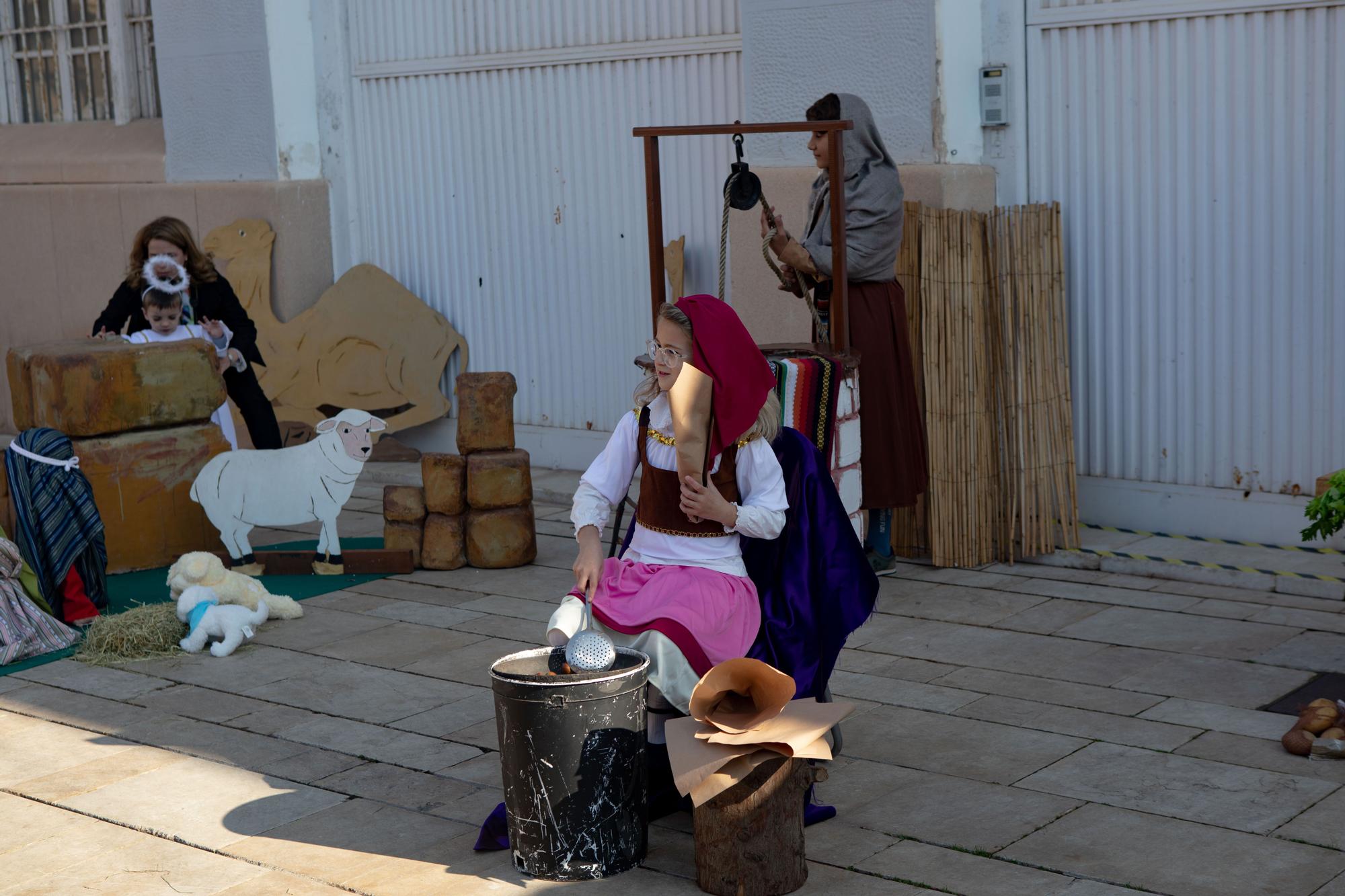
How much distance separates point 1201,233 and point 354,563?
4.26 metres

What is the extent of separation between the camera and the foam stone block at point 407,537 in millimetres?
7512

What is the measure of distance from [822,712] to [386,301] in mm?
6773

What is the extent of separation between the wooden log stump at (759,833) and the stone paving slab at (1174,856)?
597mm

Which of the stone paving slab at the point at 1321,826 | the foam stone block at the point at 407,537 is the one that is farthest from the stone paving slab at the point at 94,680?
the stone paving slab at the point at 1321,826

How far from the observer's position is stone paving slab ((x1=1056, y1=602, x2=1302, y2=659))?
18.8ft

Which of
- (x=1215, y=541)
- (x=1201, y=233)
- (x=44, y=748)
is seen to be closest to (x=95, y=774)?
(x=44, y=748)

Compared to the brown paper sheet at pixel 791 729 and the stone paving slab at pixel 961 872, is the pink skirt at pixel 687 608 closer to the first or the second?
the brown paper sheet at pixel 791 729

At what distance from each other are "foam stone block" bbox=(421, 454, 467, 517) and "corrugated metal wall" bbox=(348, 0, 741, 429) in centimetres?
207

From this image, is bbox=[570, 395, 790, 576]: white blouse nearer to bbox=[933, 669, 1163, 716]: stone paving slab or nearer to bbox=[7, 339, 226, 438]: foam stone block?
bbox=[933, 669, 1163, 716]: stone paving slab

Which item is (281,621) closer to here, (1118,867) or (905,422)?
(905,422)

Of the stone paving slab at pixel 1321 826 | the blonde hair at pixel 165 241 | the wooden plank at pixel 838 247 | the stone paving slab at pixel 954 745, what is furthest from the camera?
the blonde hair at pixel 165 241

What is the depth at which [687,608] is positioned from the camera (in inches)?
169

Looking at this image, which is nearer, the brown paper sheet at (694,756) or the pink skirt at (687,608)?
the brown paper sheet at (694,756)

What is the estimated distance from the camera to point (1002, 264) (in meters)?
7.00
